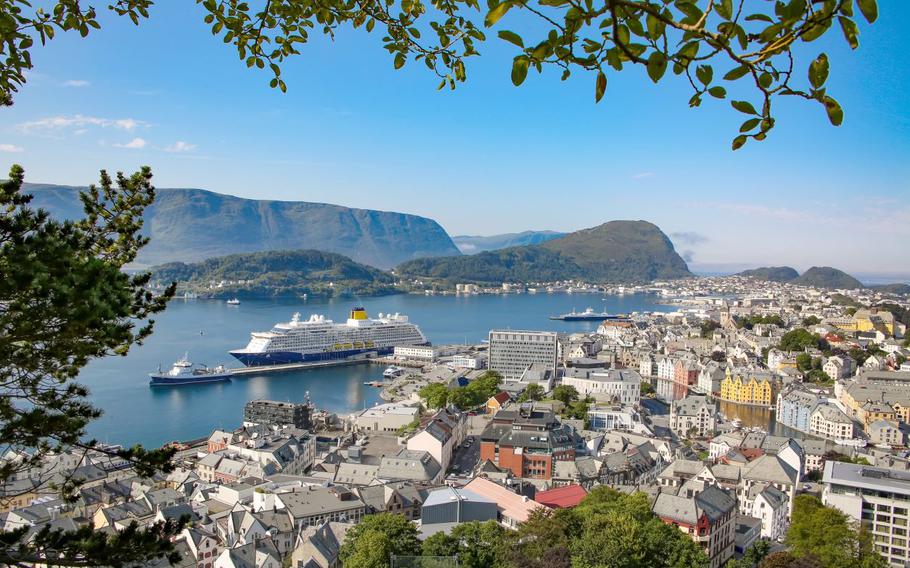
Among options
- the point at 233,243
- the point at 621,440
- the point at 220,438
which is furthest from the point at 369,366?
the point at 233,243

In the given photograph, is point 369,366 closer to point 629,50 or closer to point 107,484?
point 107,484

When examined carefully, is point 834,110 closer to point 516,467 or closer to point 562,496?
point 562,496

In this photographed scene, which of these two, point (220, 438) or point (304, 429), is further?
point (304, 429)

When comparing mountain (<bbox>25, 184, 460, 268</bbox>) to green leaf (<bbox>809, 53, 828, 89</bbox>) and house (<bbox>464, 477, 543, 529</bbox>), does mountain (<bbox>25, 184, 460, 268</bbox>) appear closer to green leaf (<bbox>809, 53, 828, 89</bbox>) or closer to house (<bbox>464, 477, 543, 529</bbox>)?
house (<bbox>464, 477, 543, 529</bbox>)

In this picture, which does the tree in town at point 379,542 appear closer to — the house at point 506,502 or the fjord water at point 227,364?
the house at point 506,502

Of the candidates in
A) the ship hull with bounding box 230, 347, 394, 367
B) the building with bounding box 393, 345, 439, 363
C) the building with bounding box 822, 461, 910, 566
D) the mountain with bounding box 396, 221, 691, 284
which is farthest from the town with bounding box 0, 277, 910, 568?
the mountain with bounding box 396, 221, 691, 284
